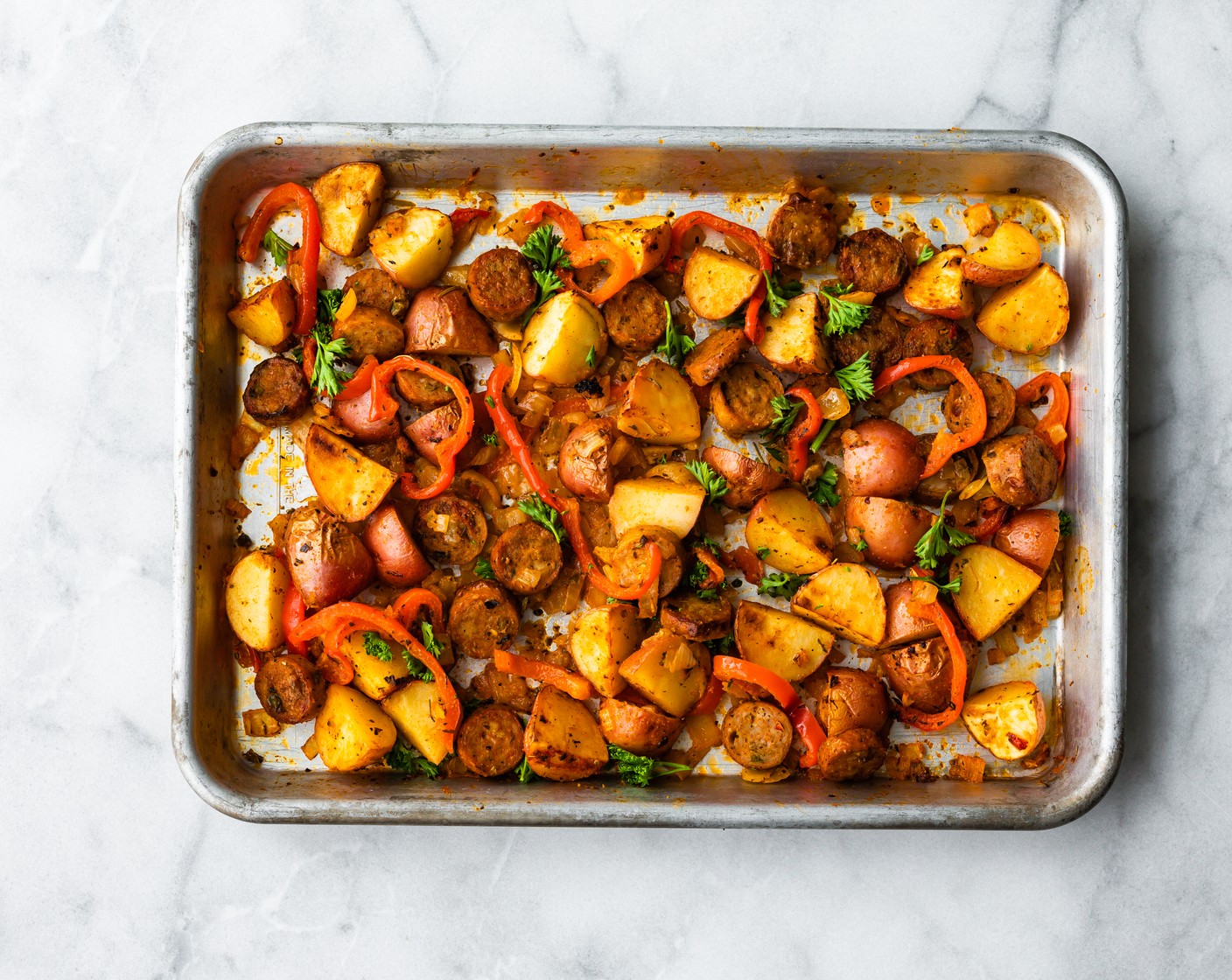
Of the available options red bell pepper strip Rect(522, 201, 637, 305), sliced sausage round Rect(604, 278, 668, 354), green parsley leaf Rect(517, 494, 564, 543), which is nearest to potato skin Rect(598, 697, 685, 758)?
green parsley leaf Rect(517, 494, 564, 543)

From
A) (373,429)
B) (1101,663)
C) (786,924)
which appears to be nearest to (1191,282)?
(1101,663)

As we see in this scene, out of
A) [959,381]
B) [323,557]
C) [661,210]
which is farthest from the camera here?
[661,210]

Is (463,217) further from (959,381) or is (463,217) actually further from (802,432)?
(959,381)

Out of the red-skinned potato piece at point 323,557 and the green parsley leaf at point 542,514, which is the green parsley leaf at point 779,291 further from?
the red-skinned potato piece at point 323,557

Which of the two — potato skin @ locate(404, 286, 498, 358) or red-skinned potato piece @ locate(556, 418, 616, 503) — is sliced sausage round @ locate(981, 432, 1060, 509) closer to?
red-skinned potato piece @ locate(556, 418, 616, 503)

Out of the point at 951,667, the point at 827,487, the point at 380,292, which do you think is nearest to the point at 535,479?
the point at 380,292
